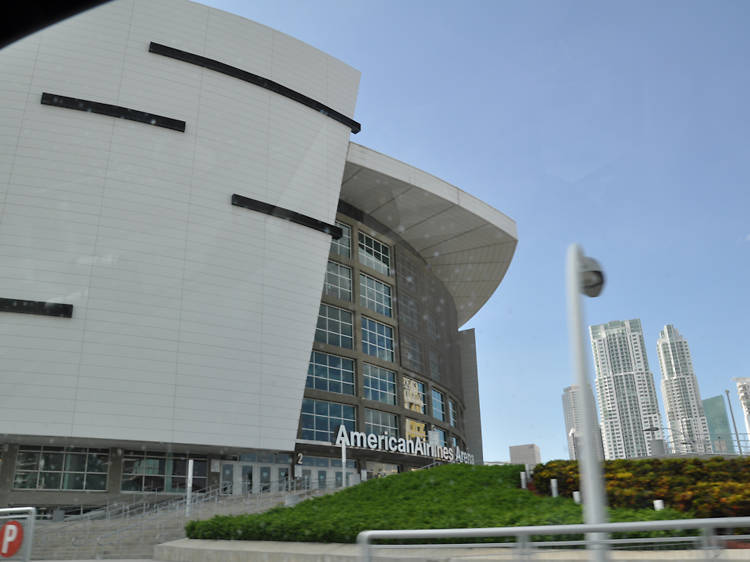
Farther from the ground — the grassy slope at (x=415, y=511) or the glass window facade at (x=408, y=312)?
the glass window facade at (x=408, y=312)

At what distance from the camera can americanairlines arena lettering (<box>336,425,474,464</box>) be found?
35.9m

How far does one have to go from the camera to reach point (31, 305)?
2714cm

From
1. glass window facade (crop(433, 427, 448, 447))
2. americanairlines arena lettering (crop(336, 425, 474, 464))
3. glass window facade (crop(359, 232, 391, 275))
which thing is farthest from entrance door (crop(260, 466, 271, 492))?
glass window facade (crop(433, 427, 448, 447))

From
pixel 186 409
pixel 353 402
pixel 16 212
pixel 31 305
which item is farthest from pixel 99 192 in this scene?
pixel 353 402

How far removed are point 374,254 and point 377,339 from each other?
6048 mm

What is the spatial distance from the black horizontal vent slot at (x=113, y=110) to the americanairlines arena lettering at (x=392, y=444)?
18896 millimetres

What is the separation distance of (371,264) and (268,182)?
10778mm

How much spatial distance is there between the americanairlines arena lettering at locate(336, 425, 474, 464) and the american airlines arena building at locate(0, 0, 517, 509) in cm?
12

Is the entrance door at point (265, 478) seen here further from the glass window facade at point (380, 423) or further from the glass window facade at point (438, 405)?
the glass window facade at point (438, 405)

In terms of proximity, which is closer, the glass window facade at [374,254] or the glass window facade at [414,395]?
the glass window facade at [374,254]

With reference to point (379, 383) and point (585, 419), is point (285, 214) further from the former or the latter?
point (585, 419)

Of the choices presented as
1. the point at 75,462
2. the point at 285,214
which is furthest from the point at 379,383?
the point at 75,462

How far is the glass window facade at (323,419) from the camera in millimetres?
35219

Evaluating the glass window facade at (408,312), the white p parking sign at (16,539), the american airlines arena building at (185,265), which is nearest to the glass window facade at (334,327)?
the american airlines arena building at (185,265)
